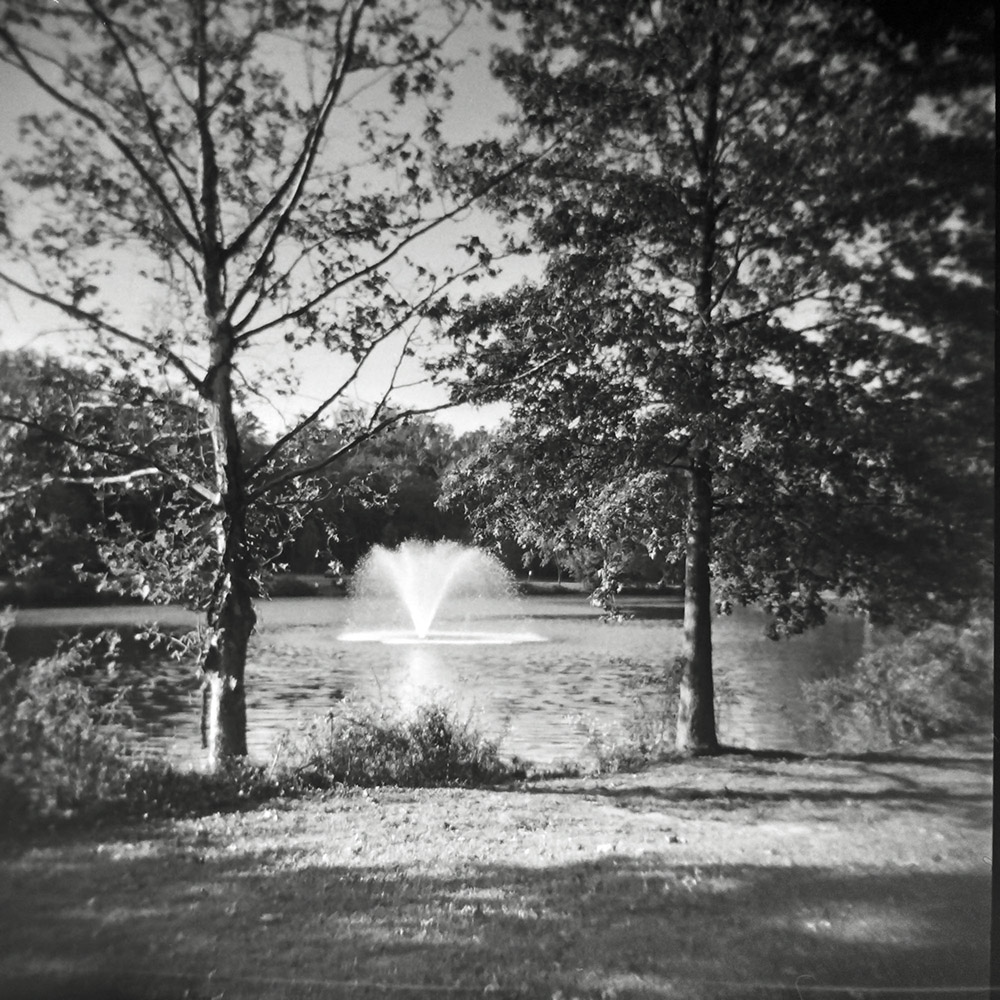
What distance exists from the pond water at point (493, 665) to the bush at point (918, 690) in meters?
0.11

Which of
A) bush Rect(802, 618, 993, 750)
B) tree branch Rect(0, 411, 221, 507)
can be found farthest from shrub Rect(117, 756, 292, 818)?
bush Rect(802, 618, 993, 750)

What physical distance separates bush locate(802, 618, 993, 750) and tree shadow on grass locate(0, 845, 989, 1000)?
0.46 metres

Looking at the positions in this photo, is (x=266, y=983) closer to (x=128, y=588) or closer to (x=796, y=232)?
(x=128, y=588)

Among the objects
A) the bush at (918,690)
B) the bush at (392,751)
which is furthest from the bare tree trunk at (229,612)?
the bush at (918,690)

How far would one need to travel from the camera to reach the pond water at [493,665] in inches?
132

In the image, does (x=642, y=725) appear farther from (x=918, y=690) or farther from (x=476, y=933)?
(x=476, y=933)

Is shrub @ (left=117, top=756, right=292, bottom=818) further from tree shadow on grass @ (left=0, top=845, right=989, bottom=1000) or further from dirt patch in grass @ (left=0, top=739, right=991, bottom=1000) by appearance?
tree shadow on grass @ (left=0, top=845, right=989, bottom=1000)

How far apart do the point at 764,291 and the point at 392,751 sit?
267 centimetres

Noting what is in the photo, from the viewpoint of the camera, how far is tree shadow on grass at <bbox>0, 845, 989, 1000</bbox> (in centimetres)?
232

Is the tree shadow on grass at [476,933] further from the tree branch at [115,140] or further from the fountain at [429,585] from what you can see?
the tree branch at [115,140]

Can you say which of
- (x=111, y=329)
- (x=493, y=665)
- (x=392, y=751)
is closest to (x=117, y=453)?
(x=111, y=329)

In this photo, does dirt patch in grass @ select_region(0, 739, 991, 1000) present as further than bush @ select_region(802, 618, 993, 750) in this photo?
No

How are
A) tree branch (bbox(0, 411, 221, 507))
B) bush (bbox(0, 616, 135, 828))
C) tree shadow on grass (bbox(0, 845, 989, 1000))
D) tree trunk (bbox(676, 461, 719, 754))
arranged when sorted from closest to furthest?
tree shadow on grass (bbox(0, 845, 989, 1000)), bush (bbox(0, 616, 135, 828)), tree branch (bbox(0, 411, 221, 507)), tree trunk (bbox(676, 461, 719, 754))

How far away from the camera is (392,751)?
155 inches
